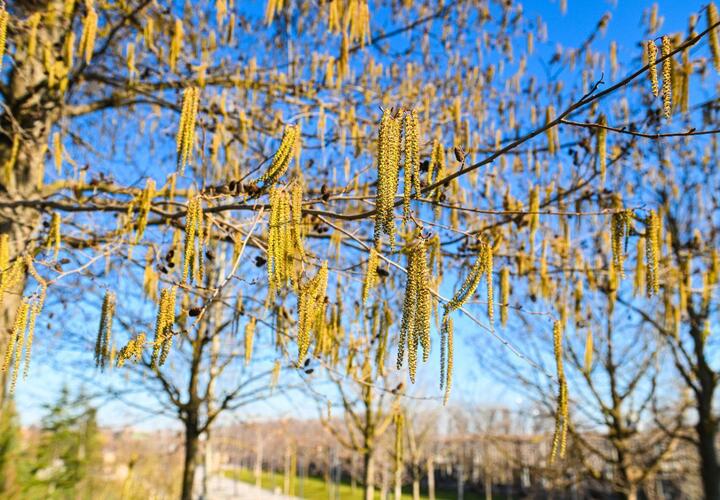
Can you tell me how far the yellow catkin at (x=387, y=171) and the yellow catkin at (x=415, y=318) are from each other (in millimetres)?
182

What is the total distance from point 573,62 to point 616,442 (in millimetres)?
5497

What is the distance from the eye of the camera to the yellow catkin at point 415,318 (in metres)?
1.50

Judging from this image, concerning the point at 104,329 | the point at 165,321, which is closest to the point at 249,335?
the point at 104,329

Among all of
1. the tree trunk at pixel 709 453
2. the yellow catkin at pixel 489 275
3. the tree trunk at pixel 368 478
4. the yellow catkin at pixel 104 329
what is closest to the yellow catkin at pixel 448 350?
the yellow catkin at pixel 489 275

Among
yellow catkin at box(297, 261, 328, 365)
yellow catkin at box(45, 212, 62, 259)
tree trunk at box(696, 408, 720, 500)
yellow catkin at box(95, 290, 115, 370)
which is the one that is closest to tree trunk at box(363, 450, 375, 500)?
tree trunk at box(696, 408, 720, 500)

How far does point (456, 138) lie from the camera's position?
402cm

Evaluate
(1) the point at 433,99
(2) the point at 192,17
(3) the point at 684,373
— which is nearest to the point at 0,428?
(2) the point at 192,17

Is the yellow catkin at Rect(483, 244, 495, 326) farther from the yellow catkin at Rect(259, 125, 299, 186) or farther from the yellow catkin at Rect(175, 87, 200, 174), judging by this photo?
the yellow catkin at Rect(175, 87, 200, 174)

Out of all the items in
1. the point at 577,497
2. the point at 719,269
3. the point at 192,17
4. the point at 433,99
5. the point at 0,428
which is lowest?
the point at 577,497

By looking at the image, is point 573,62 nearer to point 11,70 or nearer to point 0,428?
point 11,70

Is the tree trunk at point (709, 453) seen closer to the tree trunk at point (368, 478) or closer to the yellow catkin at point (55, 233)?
the tree trunk at point (368, 478)

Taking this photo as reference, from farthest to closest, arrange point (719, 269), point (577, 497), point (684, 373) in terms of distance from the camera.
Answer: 1. point (577, 497)
2. point (684, 373)
3. point (719, 269)

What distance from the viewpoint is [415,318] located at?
155 centimetres

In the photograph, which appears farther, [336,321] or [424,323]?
[336,321]
